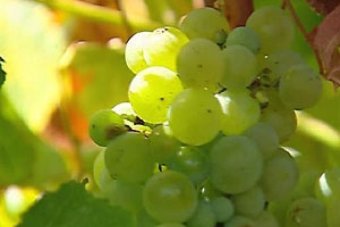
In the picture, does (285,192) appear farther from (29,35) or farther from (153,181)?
(29,35)

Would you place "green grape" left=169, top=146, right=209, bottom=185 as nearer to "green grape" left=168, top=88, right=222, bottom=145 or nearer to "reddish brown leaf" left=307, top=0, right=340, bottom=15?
"green grape" left=168, top=88, right=222, bottom=145

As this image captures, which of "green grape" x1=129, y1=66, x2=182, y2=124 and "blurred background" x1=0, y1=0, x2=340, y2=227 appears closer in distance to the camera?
"green grape" x1=129, y1=66, x2=182, y2=124

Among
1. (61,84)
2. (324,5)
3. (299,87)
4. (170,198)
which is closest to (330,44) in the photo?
(324,5)

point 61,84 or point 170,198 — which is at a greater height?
point 170,198

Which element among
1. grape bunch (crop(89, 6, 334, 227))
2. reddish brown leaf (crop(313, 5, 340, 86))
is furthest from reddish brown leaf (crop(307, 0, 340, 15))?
grape bunch (crop(89, 6, 334, 227))

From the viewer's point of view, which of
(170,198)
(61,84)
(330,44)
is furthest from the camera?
(61,84)

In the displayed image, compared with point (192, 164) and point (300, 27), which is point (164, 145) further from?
point (300, 27)

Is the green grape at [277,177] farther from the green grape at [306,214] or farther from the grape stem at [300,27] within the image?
the grape stem at [300,27]
